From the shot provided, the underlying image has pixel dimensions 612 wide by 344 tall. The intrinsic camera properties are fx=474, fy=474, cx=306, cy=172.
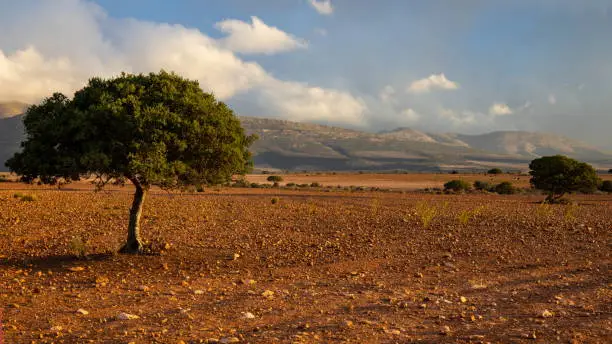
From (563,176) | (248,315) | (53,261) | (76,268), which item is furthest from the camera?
(563,176)

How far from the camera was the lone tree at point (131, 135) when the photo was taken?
11539 mm

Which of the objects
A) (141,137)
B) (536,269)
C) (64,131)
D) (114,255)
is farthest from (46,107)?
(536,269)

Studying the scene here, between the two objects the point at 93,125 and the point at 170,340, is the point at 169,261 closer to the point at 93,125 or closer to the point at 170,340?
the point at 93,125

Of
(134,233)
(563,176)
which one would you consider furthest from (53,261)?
(563,176)

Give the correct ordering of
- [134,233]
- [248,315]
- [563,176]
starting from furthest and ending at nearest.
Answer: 1. [563,176]
2. [134,233]
3. [248,315]

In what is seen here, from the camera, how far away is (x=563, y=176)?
38312mm

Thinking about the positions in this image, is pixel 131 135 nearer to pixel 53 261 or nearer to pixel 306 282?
pixel 53 261

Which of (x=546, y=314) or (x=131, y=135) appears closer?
(x=546, y=314)

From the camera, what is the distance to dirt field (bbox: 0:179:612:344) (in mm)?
7746

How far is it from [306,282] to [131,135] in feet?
18.5

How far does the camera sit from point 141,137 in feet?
38.8

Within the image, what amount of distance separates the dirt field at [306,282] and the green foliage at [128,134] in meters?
2.45

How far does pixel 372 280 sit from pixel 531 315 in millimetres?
3711

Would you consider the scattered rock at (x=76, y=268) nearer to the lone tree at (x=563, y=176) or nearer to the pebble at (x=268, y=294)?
the pebble at (x=268, y=294)
